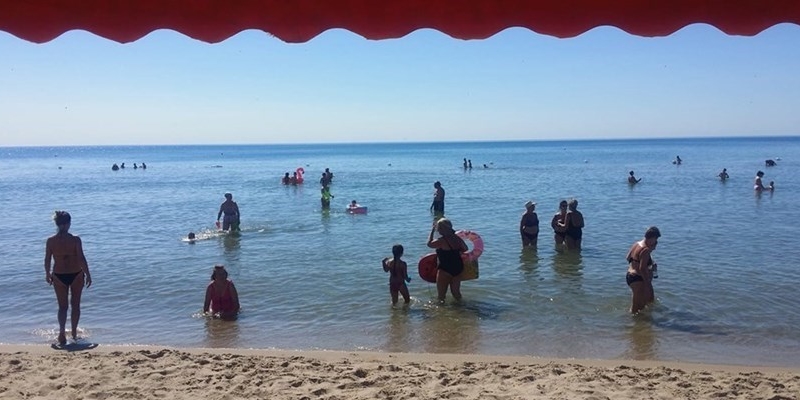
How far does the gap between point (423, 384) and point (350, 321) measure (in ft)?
9.91

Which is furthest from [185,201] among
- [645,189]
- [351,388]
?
[351,388]

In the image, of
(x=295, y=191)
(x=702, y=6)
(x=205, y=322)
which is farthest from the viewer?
(x=295, y=191)

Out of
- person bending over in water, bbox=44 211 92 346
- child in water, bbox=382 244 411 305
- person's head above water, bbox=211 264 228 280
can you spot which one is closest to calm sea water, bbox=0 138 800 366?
child in water, bbox=382 244 411 305

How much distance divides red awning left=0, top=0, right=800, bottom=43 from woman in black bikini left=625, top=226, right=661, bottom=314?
21.3 ft

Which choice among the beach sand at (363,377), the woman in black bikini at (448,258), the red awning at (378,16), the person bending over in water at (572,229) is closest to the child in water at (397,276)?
the woman in black bikini at (448,258)

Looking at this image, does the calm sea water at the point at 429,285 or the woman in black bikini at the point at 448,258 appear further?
the woman in black bikini at the point at 448,258

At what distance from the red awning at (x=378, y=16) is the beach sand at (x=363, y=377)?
4186 millimetres

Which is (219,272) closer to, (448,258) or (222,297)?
(222,297)

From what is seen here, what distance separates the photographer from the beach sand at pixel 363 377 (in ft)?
18.2

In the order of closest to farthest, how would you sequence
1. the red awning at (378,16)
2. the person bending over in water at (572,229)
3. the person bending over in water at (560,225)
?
the red awning at (378,16)
the person bending over in water at (572,229)
the person bending over in water at (560,225)

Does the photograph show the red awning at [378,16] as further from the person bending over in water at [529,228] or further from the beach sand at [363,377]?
the person bending over in water at [529,228]

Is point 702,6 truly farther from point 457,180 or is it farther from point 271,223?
point 457,180

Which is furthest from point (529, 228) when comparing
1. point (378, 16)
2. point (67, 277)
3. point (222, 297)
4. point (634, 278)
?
point (378, 16)

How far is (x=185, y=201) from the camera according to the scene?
1092 inches
